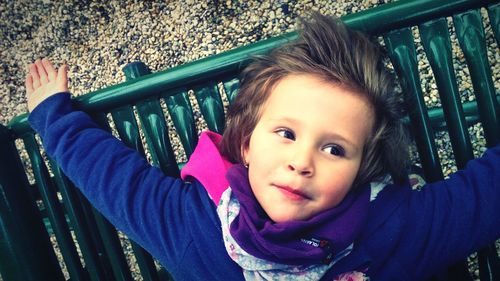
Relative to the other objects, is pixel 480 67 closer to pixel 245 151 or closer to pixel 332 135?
pixel 332 135

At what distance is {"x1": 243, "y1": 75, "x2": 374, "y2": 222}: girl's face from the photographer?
0.91m

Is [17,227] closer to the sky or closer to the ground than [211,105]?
closer to the ground

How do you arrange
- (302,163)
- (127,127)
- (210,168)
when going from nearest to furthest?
(302,163) < (210,168) < (127,127)

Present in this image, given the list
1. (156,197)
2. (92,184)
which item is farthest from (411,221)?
(92,184)

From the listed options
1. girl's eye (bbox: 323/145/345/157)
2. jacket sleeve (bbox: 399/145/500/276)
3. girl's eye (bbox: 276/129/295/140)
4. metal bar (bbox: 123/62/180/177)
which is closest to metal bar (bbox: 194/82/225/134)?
metal bar (bbox: 123/62/180/177)

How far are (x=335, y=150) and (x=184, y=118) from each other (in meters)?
0.45

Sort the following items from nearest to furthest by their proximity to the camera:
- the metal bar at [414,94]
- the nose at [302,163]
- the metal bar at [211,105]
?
the nose at [302,163], the metal bar at [414,94], the metal bar at [211,105]

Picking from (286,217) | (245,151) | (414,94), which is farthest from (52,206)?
(414,94)

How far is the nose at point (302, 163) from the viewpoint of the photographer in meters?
0.88

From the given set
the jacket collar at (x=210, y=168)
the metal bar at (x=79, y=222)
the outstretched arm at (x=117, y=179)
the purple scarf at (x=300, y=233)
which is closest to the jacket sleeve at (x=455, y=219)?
the purple scarf at (x=300, y=233)

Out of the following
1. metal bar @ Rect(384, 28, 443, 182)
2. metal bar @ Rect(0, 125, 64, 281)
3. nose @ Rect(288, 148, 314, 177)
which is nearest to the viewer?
nose @ Rect(288, 148, 314, 177)

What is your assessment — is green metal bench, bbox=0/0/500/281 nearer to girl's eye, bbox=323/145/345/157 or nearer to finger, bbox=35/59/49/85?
finger, bbox=35/59/49/85

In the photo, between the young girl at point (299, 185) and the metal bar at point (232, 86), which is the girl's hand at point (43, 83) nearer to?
the young girl at point (299, 185)

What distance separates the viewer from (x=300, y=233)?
96 cm
